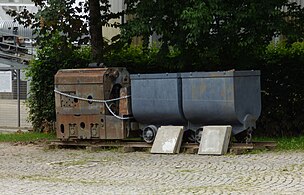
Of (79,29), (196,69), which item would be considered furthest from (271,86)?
(79,29)

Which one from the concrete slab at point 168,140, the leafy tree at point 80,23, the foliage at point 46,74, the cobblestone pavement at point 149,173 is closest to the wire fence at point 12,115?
the foliage at point 46,74

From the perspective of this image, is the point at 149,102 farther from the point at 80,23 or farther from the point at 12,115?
the point at 12,115

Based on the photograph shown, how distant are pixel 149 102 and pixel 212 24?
221 centimetres

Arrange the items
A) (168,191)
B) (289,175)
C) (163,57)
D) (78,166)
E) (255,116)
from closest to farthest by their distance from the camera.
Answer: (168,191) → (289,175) → (78,166) → (255,116) → (163,57)

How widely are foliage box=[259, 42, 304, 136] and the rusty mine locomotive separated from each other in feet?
10.6

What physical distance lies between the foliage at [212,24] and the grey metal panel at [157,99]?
1.14m

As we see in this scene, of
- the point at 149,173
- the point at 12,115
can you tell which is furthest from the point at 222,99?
the point at 12,115

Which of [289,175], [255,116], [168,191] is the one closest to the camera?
Result: [168,191]

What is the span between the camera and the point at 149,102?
16250mm

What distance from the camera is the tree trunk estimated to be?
19688 mm

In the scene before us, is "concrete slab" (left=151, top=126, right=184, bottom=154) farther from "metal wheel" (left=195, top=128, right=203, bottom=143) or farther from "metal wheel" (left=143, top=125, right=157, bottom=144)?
"metal wheel" (left=195, top=128, right=203, bottom=143)

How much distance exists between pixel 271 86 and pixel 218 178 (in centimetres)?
711

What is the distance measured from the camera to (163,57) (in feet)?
60.4

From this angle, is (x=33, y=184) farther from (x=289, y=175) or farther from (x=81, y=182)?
(x=289, y=175)
